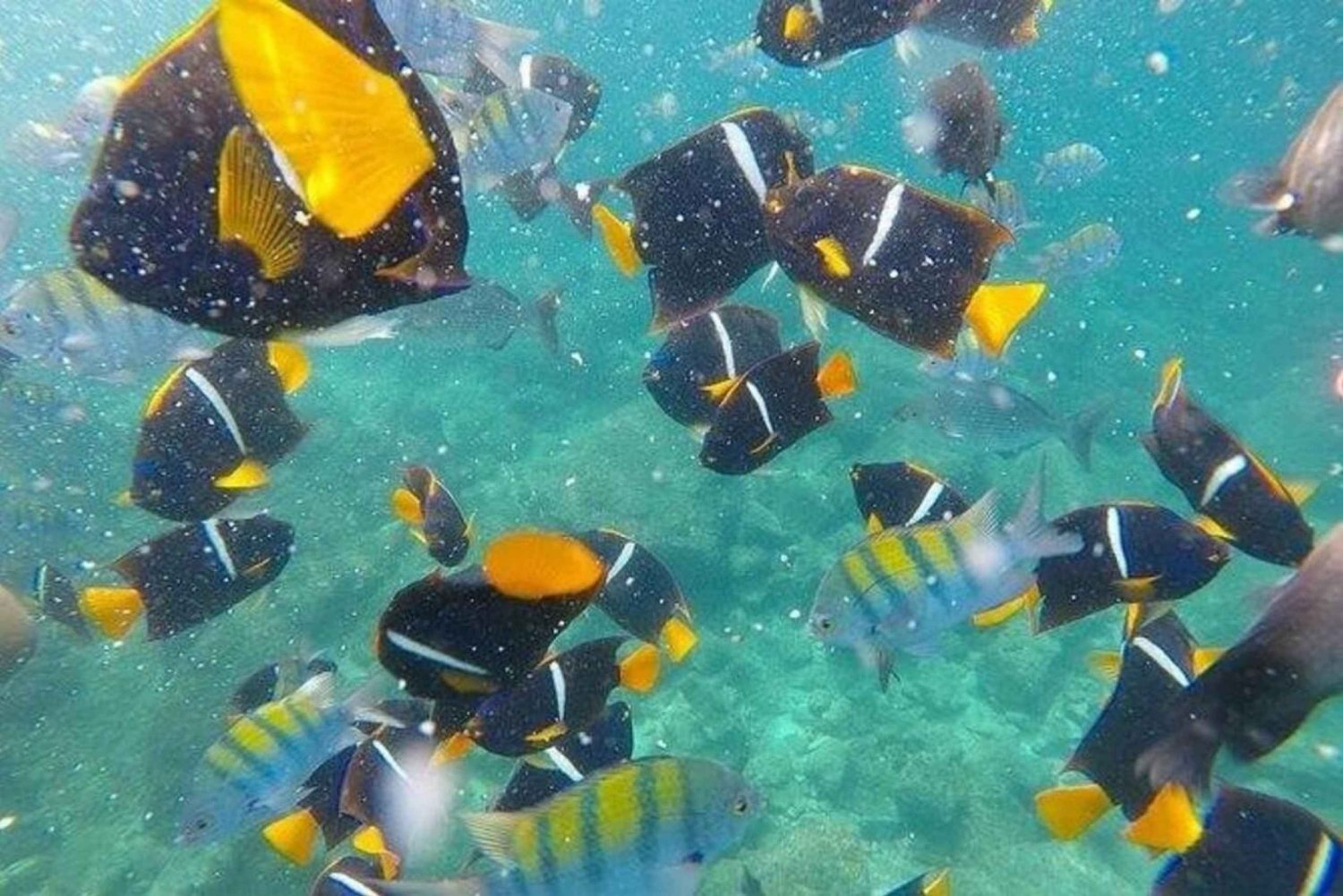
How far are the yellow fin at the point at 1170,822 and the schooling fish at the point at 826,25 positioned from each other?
2.31 m

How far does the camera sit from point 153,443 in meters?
3.05

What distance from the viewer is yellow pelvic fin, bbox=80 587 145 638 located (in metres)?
3.42

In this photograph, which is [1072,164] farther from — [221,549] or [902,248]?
[221,549]

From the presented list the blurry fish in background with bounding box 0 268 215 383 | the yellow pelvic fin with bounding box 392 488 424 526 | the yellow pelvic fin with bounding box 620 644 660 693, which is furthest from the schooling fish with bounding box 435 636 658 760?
the blurry fish in background with bounding box 0 268 215 383

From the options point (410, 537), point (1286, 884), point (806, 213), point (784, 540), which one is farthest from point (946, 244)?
point (410, 537)

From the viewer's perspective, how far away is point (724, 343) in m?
3.73

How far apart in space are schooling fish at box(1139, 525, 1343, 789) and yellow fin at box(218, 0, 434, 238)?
210 cm

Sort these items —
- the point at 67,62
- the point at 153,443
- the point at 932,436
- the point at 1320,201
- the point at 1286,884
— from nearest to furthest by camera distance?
the point at 1286,884
the point at 1320,201
the point at 153,443
the point at 932,436
the point at 67,62

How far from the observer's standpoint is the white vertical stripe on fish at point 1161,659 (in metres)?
2.94

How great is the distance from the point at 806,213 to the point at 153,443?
2396 mm

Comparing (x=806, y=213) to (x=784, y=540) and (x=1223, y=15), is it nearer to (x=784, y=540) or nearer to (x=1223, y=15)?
(x=784, y=540)

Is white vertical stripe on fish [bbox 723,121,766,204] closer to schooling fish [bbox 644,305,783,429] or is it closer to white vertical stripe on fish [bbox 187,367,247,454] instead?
schooling fish [bbox 644,305,783,429]

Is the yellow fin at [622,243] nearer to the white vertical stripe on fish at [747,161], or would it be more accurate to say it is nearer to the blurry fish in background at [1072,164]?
the white vertical stripe on fish at [747,161]

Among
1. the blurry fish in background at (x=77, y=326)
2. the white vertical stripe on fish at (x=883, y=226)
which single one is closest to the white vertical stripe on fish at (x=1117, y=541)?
the white vertical stripe on fish at (x=883, y=226)
